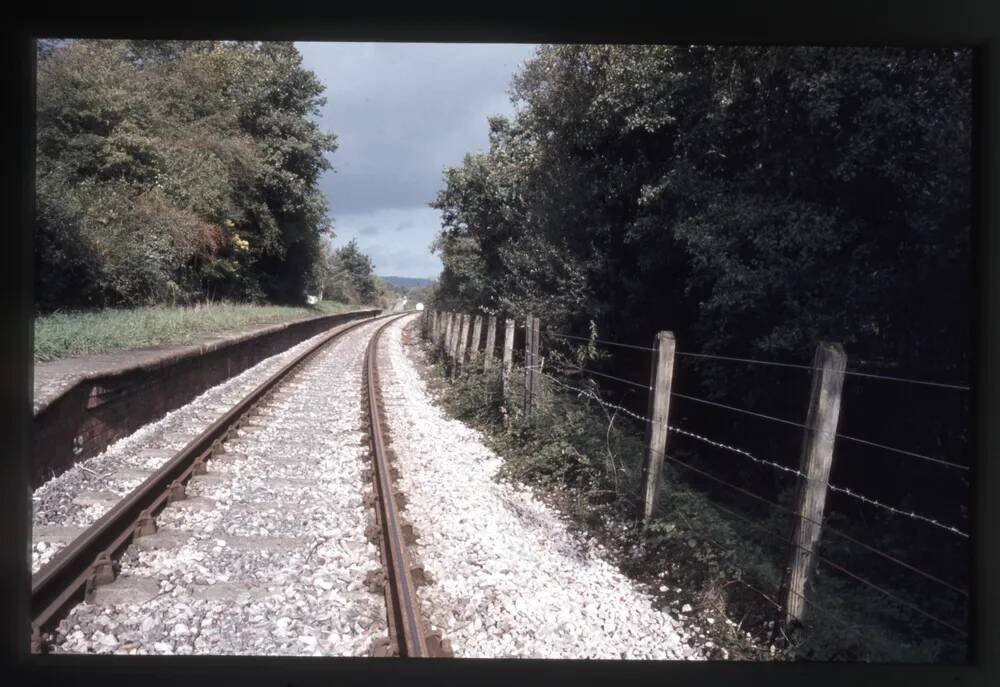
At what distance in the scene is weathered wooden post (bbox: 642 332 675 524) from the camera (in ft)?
15.8

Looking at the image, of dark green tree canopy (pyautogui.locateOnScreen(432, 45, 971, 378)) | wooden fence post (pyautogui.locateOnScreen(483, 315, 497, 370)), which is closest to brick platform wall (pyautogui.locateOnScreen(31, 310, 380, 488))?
wooden fence post (pyautogui.locateOnScreen(483, 315, 497, 370))

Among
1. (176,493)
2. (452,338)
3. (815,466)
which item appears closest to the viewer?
(815,466)

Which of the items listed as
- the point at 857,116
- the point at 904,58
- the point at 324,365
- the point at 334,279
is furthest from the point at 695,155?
the point at 334,279

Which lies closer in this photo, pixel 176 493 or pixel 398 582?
pixel 398 582

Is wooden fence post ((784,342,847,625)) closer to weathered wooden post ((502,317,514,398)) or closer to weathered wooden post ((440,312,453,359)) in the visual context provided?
weathered wooden post ((502,317,514,398))

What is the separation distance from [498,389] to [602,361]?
198 cm

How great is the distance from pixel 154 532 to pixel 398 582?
1.75 metres

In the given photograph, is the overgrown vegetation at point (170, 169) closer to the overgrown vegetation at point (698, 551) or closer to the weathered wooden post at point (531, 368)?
the weathered wooden post at point (531, 368)

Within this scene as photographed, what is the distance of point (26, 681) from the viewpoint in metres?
2.81

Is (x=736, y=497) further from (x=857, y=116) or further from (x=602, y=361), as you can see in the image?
(x=857, y=116)

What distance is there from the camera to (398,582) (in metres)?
3.65

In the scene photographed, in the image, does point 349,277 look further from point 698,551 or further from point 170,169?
point 698,551

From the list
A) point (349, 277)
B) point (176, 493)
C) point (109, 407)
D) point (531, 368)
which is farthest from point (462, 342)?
point (349, 277)

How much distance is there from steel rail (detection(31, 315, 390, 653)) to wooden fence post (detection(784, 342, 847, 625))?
11.6 ft
